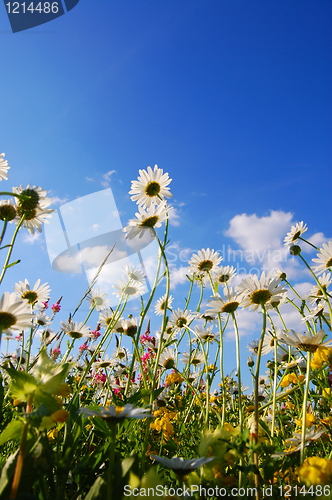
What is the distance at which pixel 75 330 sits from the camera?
260 cm

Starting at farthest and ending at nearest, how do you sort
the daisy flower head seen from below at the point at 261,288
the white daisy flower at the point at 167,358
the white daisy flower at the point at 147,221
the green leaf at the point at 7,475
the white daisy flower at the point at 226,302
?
the white daisy flower at the point at 167,358 → the white daisy flower at the point at 147,221 → the white daisy flower at the point at 226,302 → the daisy flower head seen from below at the point at 261,288 → the green leaf at the point at 7,475

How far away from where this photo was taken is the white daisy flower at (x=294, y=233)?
9.75 feet

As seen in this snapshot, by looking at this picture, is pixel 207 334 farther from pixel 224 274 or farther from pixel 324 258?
pixel 324 258

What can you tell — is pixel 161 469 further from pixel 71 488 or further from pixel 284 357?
pixel 284 357

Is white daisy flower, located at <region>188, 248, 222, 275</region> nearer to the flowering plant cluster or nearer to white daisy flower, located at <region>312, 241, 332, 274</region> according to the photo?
the flowering plant cluster

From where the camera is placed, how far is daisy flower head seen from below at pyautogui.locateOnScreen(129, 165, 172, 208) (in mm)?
2039

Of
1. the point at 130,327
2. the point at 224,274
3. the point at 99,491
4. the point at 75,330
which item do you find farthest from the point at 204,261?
the point at 99,491

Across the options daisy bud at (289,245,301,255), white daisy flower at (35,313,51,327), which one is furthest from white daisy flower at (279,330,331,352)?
white daisy flower at (35,313,51,327)

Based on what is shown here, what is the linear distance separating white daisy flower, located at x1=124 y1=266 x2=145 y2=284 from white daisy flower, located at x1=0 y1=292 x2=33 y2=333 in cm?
135

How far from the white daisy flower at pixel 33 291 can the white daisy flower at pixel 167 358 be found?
1.04m

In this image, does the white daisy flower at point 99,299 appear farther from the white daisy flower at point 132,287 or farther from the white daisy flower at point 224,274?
the white daisy flower at point 224,274

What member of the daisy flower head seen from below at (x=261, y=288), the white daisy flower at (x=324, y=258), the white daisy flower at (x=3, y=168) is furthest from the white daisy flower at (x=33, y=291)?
the white daisy flower at (x=324, y=258)

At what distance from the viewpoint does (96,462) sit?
3.19ft

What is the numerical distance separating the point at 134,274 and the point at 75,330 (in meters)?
0.69
